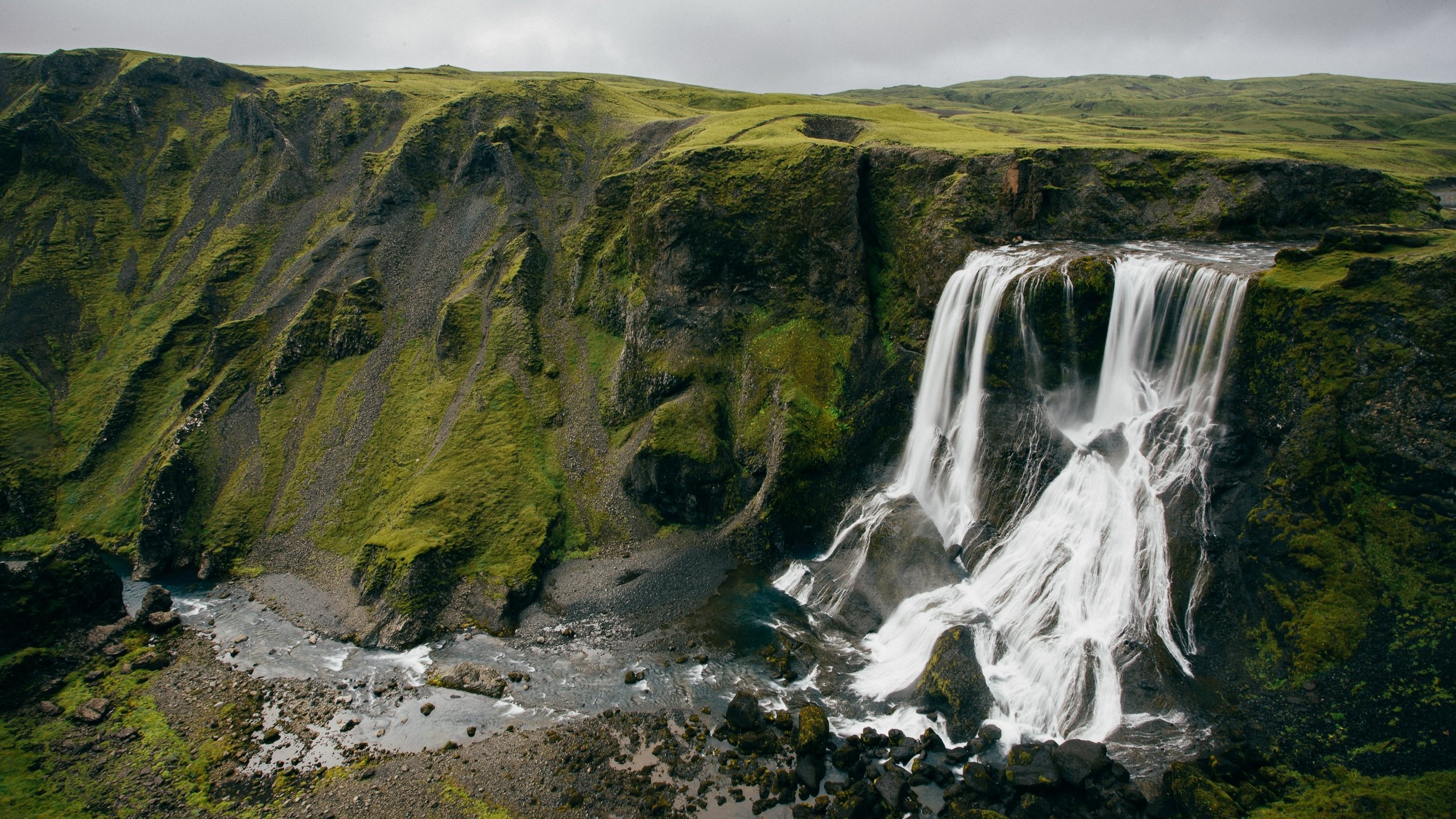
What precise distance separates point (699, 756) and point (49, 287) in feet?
246

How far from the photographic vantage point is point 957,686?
2559 cm

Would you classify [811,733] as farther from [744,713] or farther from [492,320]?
[492,320]

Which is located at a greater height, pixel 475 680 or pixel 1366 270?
pixel 1366 270

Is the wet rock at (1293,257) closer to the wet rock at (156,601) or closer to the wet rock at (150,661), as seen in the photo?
the wet rock at (150,661)

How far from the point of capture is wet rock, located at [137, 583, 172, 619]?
118ft

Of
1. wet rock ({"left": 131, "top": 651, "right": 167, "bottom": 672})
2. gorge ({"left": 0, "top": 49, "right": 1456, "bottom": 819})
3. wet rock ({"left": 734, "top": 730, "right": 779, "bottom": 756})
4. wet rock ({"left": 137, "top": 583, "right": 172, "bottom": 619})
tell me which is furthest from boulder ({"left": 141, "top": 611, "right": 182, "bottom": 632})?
wet rock ({"left": 734, "top": 730, "right": 779, "bottom": 756})

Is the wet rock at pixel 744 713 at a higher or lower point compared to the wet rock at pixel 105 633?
higher

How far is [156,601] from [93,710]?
401 inches

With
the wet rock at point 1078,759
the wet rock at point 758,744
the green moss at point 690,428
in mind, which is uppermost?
the green moss at point 690,428

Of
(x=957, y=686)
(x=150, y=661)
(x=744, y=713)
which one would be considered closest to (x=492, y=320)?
(x=150, y=661)

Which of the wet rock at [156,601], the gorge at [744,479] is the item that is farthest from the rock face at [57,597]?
the wet rock at [156,601]

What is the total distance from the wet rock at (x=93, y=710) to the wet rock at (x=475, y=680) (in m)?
13.7

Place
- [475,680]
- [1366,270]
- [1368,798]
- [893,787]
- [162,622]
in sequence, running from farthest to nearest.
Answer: [162,622] → [475,680] → [1366,270] → [893,787] → [1368,798]

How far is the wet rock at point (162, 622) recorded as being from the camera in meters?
34.7
